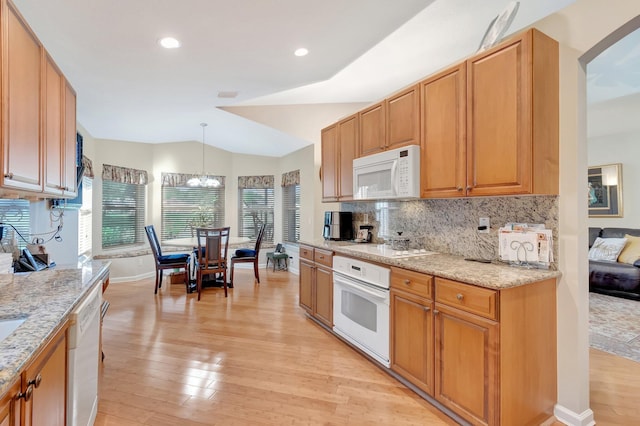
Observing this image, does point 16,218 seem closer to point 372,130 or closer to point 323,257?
point 323,257

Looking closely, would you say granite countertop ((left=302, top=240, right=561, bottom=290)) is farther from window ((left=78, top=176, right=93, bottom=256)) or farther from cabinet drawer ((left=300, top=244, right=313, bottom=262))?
window ((left=78, top=176, right=93, bottom=256))

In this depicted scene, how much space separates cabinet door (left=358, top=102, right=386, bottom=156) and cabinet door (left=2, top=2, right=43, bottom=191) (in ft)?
7.85

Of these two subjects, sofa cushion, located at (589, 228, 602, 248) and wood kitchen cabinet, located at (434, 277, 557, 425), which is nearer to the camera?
wood kitchen cabinet, located at (434, 277, 557, 425)

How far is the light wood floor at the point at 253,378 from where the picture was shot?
1.92 m

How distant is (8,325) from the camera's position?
3.79 ft

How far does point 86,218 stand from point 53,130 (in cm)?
354

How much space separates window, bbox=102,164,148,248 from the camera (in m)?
5.19

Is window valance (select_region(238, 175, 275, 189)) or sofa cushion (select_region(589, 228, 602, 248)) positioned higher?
window valance (select_region(238, 175, 275, 189))

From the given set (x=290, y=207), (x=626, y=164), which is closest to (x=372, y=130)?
(x=290, y=207)

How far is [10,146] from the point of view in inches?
52.1

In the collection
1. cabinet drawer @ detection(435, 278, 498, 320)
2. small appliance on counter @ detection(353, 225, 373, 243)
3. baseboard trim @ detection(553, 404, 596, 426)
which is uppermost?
small appliance on counter @ detection(353, 225, 373, 243)

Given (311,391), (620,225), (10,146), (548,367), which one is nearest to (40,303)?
(10,146)

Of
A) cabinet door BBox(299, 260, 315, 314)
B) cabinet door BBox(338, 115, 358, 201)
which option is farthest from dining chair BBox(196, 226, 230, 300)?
cabinet door BBox(338, 115, 358, 201)

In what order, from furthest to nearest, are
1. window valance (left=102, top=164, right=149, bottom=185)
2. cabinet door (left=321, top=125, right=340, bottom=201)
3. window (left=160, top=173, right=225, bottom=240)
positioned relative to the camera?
window (left=160, top=173, right=225, bottom=240), window valance (left=102, top=164, right=149, bottom=185), cabinet door (left=321, top=125, right=340, bottom=201)
